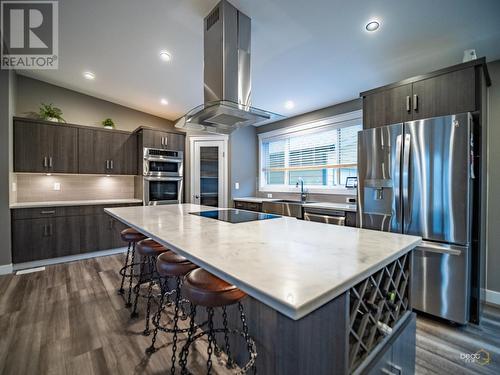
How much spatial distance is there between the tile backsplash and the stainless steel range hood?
3.02 meters

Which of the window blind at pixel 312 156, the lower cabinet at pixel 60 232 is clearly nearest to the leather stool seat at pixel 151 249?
the lower cabinet at pixel 60 232

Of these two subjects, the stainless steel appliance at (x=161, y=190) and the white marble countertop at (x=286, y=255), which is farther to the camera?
the stainless steel appliance at (x=161, y=190)

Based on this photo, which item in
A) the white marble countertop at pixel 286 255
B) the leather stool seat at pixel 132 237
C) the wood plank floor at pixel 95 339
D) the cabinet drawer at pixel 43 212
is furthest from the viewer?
the cabinet drawer at pixel 43 212

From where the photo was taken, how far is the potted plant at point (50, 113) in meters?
3.73

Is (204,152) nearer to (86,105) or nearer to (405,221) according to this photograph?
(86,105)

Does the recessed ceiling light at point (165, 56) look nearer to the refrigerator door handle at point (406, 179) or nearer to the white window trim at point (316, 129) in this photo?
the white window trim at point (316, 129)

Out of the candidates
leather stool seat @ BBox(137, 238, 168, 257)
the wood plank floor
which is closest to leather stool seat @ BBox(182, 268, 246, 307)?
the wood plank floor

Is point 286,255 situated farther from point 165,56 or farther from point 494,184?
point 165,56

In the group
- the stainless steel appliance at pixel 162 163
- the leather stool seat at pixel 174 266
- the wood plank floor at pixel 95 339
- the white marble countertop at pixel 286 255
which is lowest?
the wood plank floor at pixel 95 339

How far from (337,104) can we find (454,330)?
3.05 meters

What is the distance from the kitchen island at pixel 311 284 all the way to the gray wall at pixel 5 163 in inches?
119

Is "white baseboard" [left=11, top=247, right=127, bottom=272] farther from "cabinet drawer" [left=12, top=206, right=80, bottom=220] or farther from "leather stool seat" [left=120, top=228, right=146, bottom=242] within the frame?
"leather stool seat" [left=120, top=228, right=146, bottom=242]

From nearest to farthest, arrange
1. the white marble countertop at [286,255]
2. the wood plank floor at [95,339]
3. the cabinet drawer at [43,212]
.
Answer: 1. the white marble countertop at [286,255]
2. the wood plank floor at [95,339]
3. the cabinet drawer at [43,212]

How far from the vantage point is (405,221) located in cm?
225
